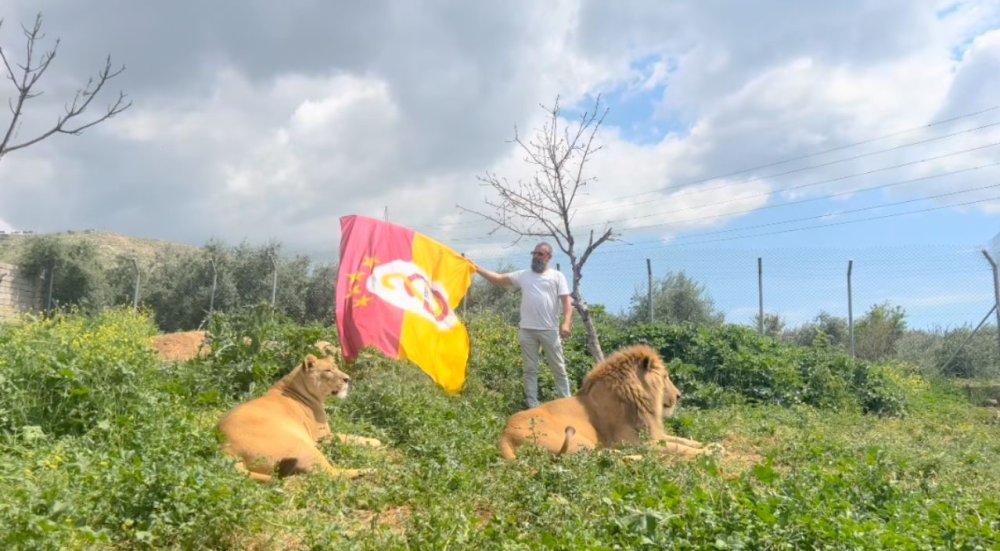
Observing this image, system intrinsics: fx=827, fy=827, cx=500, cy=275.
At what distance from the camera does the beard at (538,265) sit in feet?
32.0

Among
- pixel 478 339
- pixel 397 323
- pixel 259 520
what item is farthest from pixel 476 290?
pixel 259 520

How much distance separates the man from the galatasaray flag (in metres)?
1.51

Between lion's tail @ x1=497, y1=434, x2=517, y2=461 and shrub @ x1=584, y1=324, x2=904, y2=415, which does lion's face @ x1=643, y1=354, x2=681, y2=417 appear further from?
shrub @ x1=584, y1=324, x2=904, y2=415

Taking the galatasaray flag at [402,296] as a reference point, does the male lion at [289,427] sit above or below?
below

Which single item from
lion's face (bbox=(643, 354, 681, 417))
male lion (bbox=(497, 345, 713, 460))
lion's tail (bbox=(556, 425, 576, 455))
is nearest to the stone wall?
male lion (bbox=(497, 345, 713, 460))

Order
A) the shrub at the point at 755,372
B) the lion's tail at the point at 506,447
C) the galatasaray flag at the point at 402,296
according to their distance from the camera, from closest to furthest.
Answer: the lion's tail at the point at 506,447
the galatasaray flag at the point at 402,296
the shrub at the point at 755,372

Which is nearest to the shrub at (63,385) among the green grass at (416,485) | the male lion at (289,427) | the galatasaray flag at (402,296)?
the green grass at (416,485)

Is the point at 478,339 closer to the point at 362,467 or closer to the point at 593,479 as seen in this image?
the point at 362,467

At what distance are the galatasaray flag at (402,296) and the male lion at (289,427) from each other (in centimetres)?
256

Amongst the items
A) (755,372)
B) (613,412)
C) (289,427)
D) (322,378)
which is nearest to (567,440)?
(613,412)

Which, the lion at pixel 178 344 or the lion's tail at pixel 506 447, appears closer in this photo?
the lion's tail at pixel 506 447

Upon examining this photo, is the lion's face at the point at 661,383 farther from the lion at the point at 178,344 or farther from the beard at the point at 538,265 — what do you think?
the lion at the point at 178,344

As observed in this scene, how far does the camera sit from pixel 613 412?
7750mm

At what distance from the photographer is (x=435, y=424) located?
804 cm
